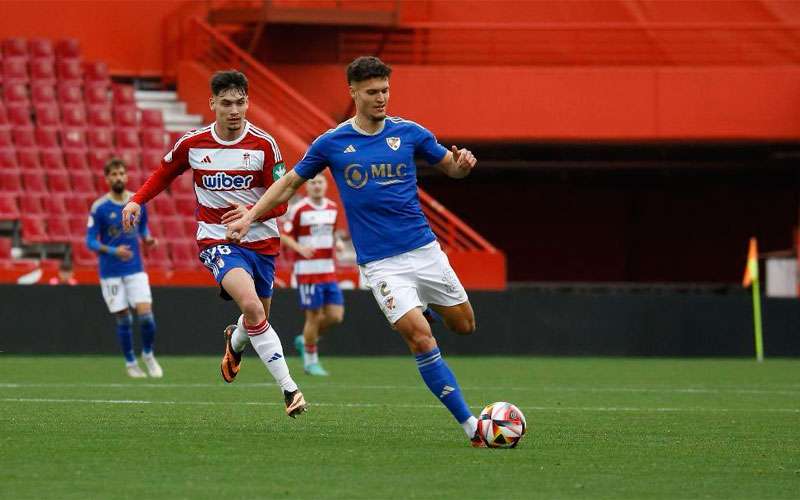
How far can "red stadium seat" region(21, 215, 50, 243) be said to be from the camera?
22125 mm

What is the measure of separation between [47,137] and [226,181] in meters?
15.3

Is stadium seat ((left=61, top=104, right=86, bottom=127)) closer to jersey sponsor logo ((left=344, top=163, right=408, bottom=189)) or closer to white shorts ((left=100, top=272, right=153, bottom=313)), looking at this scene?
white shorts ((left=100, top=272, right=153, bottom=313))

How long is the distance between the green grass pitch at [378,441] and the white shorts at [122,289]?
960 mm

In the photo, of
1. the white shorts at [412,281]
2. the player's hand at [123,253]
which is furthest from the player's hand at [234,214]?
the player's hand at [123,253]

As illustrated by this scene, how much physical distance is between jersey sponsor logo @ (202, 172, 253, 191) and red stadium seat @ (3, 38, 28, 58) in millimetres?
16998

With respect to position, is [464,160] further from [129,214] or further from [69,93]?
[69,93]

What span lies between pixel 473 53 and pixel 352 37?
228cm

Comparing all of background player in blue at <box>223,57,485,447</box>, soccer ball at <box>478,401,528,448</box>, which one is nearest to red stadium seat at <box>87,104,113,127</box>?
background player in blue at <box>223,57,485,447</box>

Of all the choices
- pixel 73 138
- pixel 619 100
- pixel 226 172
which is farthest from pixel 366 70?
pixel 619 100

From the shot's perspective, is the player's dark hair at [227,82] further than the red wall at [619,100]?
No

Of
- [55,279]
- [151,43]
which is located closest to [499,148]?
[151,43]

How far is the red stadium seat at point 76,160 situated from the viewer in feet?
78.7

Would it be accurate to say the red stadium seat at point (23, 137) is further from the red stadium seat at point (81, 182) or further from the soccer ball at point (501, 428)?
the soccer ball at point (501, 428)

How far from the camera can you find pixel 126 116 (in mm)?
25344
